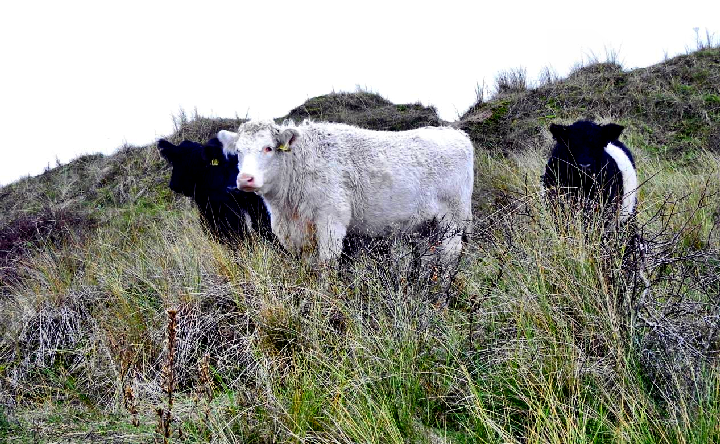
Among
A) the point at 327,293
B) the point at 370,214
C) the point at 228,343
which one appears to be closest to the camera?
the point at 228,343

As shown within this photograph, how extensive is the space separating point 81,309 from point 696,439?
4.82 metres

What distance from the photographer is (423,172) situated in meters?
7.14

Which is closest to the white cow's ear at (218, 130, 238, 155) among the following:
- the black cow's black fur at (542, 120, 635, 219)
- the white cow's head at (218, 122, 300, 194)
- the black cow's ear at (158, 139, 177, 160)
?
the white cow's head at (218, 122, 300, 194)

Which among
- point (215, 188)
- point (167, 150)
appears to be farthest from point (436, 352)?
point (167, 150)

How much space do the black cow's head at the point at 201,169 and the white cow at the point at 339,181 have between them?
3.72 feet

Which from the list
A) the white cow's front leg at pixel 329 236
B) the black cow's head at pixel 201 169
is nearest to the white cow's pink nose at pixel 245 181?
the white cow's front leg at pixel 329 236

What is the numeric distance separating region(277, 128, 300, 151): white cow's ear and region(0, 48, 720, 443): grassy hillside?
1.20m

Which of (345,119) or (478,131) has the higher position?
(345,119)

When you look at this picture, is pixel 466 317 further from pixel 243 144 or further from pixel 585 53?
pixel 585 53

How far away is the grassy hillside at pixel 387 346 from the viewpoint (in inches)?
104

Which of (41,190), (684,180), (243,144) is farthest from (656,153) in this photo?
(41,190)

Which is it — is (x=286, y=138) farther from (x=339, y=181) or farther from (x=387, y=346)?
(x=387, y=346)

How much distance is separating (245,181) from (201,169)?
9.11 ft

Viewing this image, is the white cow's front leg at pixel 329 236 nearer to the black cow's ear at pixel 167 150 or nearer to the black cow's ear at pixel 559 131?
the black cow's ear at pixel 559 131
